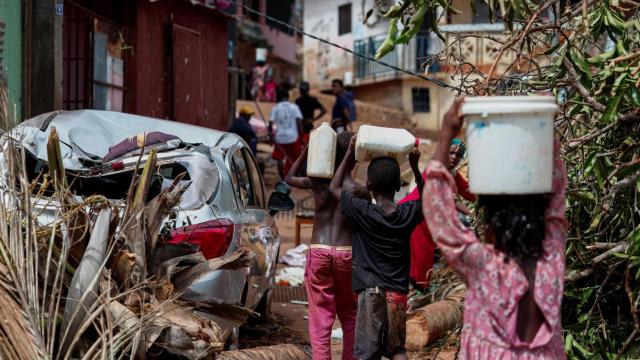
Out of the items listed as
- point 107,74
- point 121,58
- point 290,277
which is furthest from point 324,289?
point 121,58

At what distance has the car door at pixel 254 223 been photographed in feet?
23.0

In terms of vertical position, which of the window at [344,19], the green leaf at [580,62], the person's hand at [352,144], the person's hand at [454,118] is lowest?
the person's hand at [352,144]

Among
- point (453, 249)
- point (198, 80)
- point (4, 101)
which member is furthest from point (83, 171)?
point (198, 80)

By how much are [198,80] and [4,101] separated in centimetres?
1202

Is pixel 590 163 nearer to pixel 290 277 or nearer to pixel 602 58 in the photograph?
pixel 602 58

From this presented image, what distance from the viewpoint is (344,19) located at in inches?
1484

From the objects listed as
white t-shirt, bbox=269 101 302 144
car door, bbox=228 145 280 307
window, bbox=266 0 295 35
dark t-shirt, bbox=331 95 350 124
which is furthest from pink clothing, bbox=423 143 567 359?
window, bbox=266 0 295 35

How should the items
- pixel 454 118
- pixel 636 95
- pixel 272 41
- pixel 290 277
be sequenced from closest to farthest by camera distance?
pixel 454 118
pixel 636 95
pixel 290 277
pixel 272 41

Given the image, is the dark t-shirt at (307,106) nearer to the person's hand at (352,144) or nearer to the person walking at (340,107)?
Answer: the person walking at (340,107)

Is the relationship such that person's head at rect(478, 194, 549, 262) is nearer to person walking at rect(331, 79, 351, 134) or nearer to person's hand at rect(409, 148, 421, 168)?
person's hand at rect(409, 148, 421, 168)

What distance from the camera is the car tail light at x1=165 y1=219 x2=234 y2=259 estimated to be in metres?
6.13

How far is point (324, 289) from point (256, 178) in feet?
7.86

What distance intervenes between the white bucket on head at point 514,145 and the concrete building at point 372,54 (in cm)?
2548

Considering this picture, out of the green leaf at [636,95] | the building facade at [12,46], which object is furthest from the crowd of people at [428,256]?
the building facade at [12,46]
